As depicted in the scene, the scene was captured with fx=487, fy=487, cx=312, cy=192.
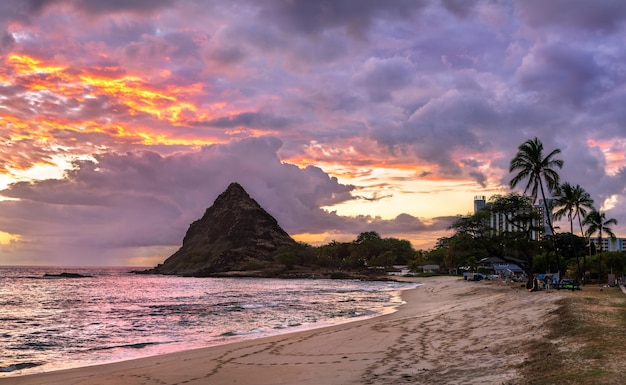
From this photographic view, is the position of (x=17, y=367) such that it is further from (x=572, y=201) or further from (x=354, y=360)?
(x=572, y=201)

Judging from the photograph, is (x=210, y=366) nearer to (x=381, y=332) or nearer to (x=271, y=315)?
(x=381, y=332)

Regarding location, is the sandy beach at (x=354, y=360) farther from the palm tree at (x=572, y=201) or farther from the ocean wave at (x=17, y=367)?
the palm tree at (x=572, y=201)

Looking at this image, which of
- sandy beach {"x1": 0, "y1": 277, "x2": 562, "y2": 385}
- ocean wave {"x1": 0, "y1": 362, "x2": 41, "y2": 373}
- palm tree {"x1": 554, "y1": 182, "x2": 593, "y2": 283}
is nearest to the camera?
sandy beach {"x1": 0, "y1": 277, "x2": 562, "y2": 385}

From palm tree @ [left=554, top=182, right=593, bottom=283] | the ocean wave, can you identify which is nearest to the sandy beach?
the ocean wave

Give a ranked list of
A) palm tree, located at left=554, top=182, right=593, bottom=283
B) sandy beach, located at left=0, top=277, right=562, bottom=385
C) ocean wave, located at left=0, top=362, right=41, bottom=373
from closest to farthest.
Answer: sandy beach, located at left=0, top=277, right=562, bottom=385, ocean wave, located at left=0, top=362, right=41, bottom=373, palm tree, located at left=554, top=182, right=593, bottom=283

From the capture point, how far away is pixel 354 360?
1373cm

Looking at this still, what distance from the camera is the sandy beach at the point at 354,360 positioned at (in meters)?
11.1

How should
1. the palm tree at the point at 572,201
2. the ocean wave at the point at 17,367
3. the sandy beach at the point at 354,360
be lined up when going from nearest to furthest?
the sandy beach at the point at 354,360 < the ocean wave at the point at 17,367 < the palm tree at the point at 572,201

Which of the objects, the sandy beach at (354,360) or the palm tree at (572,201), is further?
the palm tree at (572,201)

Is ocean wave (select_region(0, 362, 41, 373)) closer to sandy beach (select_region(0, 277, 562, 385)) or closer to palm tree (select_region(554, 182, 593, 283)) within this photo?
sandy beach (select_region(0, 277, 562, 385))

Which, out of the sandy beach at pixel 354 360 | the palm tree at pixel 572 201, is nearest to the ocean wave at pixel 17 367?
the sandy beach at pixel 354 360

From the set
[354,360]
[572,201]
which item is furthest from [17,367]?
[572,201]

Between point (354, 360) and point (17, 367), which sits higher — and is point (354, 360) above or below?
above

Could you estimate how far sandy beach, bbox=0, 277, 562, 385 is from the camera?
11.1m
